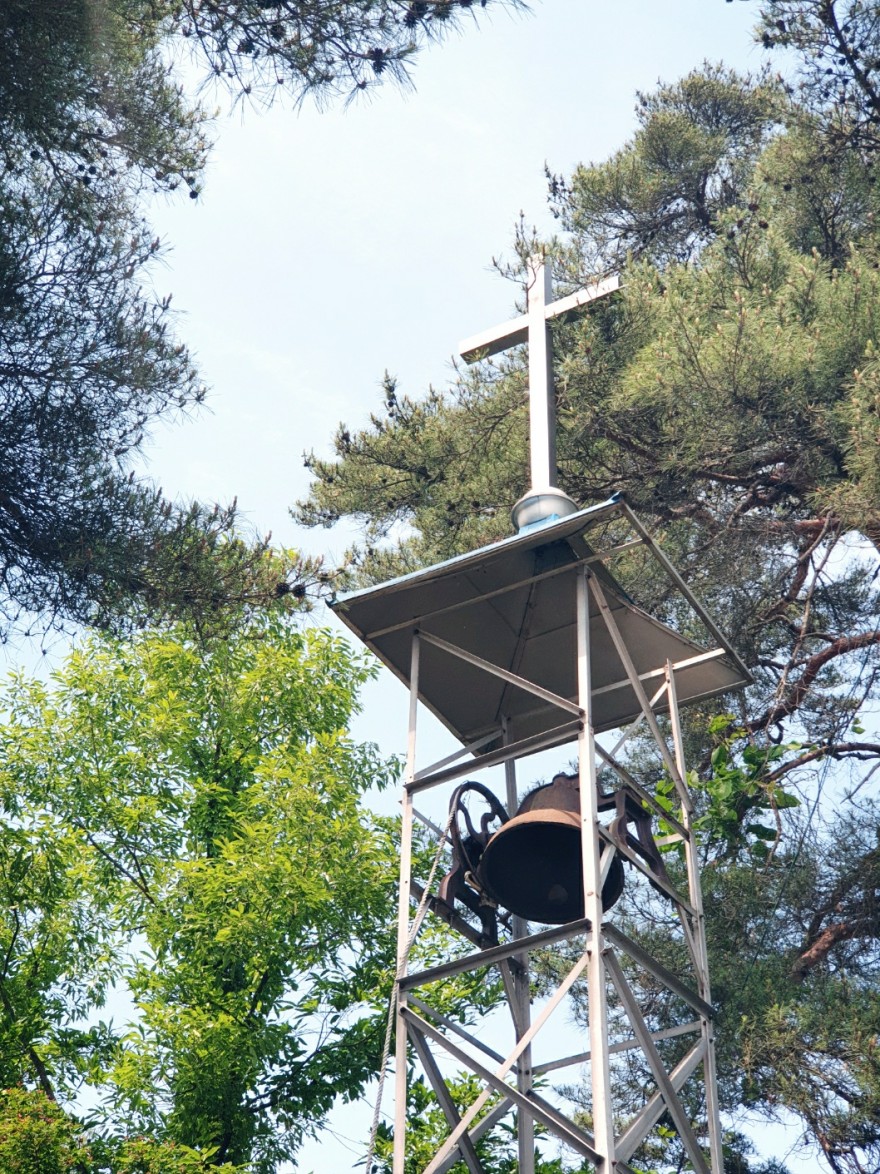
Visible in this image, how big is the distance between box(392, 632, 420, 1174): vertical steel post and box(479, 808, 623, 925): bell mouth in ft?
1.15

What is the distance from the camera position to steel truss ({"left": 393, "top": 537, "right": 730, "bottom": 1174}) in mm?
5488

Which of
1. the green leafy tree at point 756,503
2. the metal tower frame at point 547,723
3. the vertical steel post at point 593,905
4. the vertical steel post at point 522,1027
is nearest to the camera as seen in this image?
the vertical steel post at point 593,905

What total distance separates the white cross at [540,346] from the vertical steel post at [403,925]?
0.97m

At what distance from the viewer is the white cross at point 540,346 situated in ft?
22.9

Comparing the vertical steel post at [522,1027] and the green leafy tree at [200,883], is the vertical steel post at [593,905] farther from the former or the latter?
the green leafy tree at [200,883]

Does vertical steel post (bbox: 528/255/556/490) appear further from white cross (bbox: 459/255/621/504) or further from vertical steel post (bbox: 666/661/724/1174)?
vertical steel post (bbox: 666/661/724/1174)

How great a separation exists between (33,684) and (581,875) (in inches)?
251

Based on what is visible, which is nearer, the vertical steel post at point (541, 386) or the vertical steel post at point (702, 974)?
the vertical steel post at point (702, 974)

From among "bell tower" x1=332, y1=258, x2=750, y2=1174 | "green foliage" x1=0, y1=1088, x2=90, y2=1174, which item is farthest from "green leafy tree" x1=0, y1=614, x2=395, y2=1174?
"bell tower" x1=332, y1=258, x2=750, y2=1174

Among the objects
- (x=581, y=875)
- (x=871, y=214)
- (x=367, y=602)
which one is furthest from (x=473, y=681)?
(x=871, y=214)

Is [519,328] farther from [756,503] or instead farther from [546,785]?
[756,503]

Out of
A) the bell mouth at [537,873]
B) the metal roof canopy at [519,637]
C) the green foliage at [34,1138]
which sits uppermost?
the metal roof canopy at [519,637]

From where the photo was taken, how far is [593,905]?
5.64 meters

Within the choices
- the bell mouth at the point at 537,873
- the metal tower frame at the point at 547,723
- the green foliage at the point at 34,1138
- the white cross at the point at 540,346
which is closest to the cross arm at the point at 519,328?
the white cross at the point at 540,346
